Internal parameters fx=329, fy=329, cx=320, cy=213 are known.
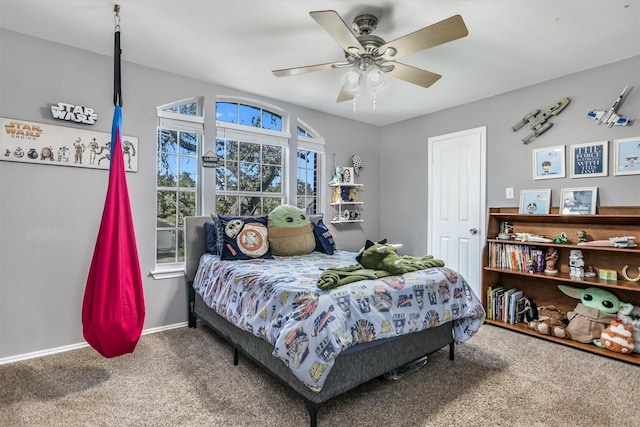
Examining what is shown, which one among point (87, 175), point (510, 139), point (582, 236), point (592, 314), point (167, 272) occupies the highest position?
point (510, 139)

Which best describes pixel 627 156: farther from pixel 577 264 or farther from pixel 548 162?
pixel 577 264

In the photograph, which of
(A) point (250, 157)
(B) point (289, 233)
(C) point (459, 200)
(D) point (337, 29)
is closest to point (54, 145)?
(A) point (250, 157)

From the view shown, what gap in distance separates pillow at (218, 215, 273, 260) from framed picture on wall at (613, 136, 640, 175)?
10.3 ft

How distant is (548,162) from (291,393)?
3213mm

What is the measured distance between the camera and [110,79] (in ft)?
9.41

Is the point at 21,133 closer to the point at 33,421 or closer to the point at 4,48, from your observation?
the point at 4,48

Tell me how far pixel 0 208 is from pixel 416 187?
168 inches

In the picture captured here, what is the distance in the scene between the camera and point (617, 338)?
259cm

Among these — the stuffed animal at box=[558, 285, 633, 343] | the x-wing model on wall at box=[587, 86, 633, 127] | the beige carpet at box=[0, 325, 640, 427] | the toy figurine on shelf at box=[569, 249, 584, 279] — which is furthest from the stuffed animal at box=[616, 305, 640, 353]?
the x-wing model on wall at box=[587, 86, 633, 127]

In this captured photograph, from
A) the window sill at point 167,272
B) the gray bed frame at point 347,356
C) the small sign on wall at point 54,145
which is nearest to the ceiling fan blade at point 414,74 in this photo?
the gray bed frame at point 347,356

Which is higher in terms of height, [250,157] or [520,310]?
[250,157]

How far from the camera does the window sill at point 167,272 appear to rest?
311cm

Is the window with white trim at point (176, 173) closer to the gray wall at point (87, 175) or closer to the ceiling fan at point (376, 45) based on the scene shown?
the gray wall at point (87, 175)

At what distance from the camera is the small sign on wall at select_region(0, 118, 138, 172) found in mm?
2451
